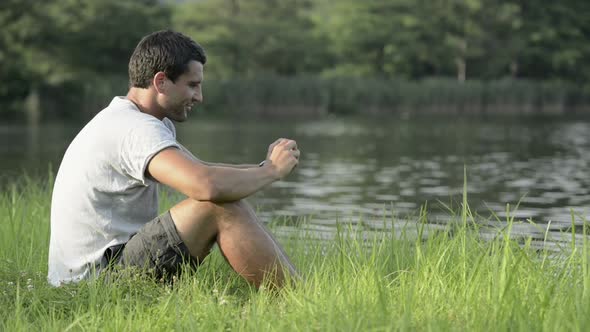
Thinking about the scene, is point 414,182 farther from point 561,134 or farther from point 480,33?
point 480,33

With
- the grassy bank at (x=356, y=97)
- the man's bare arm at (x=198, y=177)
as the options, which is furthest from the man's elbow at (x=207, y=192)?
the grassy bank at (x=356, y=97)

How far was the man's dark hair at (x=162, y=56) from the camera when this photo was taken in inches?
170

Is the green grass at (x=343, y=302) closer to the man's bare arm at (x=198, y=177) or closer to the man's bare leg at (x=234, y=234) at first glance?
the man's bare leg at (x=234, y=234)

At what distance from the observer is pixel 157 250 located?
13.6 feet

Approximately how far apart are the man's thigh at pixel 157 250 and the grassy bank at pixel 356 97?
31.9 meters

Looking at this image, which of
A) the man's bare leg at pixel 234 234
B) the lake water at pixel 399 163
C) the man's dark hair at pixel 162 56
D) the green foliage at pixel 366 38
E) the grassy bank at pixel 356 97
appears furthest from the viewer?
the green foliage at pixel 366 38

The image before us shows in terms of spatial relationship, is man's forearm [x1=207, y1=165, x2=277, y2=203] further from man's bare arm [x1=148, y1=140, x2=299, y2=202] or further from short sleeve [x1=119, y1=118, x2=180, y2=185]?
short sleeve [x1=119, y1=118, x2=180, y2=185]

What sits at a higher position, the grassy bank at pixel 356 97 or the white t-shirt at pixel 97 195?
the white t-shirt at pixel 97 195

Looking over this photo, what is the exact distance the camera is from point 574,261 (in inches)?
161

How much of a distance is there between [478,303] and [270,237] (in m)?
1.05

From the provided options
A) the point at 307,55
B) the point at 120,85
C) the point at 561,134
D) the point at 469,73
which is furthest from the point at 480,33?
the point at 561,134

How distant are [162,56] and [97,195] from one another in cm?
67

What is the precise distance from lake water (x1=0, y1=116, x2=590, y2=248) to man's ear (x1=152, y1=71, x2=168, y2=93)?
4.32ft

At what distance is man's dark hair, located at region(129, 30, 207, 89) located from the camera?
431 cm
